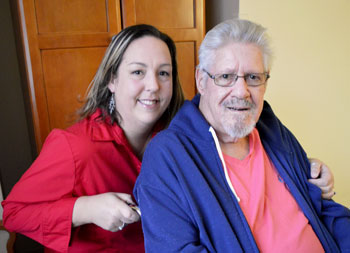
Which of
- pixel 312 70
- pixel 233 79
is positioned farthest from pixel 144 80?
pixel 312 70

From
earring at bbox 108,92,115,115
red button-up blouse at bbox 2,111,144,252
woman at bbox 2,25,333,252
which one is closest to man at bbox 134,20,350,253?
woman at bbox 2,25,333,252


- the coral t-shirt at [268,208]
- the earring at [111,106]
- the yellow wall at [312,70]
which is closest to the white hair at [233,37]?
the coral t-shirt at [268,208]

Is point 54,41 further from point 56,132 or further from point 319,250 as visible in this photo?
point 319,250

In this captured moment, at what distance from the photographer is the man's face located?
1.06m

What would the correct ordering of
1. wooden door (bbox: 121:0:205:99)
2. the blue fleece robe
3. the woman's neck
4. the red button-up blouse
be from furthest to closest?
wooden door (bbox: 121:0:205:99) < the woman's neck < the red button-up blouse < the blue fleece robe

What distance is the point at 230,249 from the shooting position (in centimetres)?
93

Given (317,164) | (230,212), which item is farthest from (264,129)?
(230,212)

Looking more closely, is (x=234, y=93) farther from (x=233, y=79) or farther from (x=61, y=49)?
(x=61, y=49)

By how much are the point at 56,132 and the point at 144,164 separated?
421mm

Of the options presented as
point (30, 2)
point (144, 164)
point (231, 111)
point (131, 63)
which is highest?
point (30, 2)

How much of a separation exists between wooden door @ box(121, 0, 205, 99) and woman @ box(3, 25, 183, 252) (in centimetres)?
50

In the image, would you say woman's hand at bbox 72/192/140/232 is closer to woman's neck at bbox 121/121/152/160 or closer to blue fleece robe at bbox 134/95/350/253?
blue fleece robe at bbox 134/95/350/253

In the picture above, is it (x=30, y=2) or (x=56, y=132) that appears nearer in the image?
(x=56, y=132)

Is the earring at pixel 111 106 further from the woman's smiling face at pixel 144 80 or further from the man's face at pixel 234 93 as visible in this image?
the man's face at pixel 234 93
